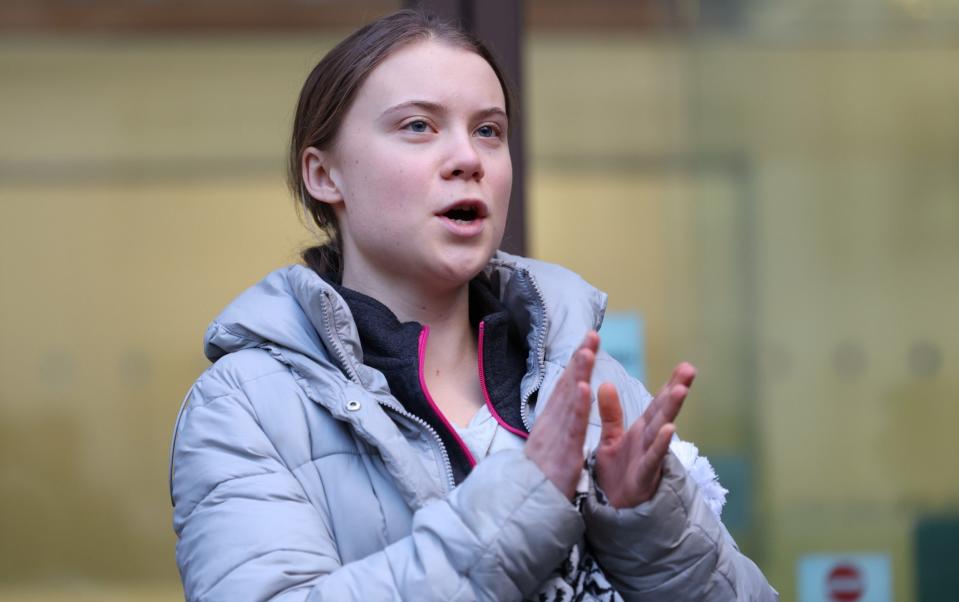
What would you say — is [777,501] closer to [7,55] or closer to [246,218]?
[246,218]

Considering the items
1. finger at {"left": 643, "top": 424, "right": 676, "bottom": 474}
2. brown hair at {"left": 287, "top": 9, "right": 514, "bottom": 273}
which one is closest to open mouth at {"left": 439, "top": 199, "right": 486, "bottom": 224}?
brown hair at {"left": 287, "top": 9, "right": 514, "bottom": 273}

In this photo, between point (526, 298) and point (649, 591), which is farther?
point (526, 298)

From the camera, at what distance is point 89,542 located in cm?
415

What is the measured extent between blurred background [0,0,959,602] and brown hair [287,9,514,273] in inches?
72.3

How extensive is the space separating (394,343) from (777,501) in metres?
2.49

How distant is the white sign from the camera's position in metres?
4.34

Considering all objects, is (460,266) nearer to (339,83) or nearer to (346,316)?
(346,316)

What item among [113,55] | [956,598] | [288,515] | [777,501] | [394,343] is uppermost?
[113,55]

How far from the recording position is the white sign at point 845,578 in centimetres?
434

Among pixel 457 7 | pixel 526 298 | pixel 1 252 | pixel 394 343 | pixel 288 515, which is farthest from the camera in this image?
pixel 1 252

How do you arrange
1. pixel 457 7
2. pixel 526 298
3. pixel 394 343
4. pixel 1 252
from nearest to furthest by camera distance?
pixel 394 343
pixel 526 298
pixel 457 7
pixel 1 252

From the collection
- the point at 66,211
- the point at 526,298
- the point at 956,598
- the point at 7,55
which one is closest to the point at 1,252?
the point at 66,211

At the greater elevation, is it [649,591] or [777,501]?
[649,591]

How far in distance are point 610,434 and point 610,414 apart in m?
0.04
